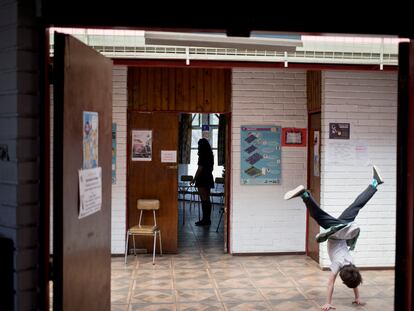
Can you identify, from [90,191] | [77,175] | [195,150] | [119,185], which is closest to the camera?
[77,175]

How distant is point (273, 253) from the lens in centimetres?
755

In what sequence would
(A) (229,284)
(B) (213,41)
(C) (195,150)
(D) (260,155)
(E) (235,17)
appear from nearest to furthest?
(E) (235,17), (B) (213,41), (A) (229,284), (D) (260,155), (C) (195,150)

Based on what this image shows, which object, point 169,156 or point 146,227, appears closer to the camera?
point 146,227

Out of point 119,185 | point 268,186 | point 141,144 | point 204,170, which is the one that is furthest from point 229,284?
point 204,170

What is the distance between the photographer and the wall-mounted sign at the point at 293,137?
297 inches

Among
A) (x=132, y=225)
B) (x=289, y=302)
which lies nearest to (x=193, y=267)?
(x=132, y=225)

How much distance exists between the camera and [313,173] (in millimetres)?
7348

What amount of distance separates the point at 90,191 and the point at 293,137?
5.15m

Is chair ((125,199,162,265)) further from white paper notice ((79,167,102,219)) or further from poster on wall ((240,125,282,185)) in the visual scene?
white paper notice ((79,167,102,219))

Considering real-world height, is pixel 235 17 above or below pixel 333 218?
above

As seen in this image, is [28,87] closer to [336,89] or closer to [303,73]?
[336,89]

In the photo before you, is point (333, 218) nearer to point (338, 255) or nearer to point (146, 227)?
point (338, 255)

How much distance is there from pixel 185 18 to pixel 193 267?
16.5ft

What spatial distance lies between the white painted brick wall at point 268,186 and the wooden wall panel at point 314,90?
0.11 metres
